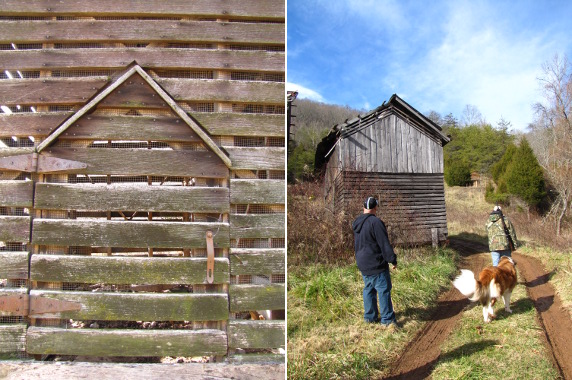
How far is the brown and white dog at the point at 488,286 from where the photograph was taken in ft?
15.6

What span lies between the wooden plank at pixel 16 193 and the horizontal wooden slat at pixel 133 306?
787 millimetres

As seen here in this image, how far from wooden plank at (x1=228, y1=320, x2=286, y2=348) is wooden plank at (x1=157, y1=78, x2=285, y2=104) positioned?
6.72ft

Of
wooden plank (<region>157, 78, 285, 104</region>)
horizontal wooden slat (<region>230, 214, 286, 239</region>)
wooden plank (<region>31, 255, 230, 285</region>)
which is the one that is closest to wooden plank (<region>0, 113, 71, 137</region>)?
wooden plank (<region>157, 78, 285, 104</region>)

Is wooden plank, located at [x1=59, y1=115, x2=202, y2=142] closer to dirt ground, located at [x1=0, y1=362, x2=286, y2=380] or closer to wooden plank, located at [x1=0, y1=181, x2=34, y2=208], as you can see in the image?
wooden plank, located at [x1=0, y1=181, x2=34, y2=208]

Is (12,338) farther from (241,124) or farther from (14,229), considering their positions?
(241,124)

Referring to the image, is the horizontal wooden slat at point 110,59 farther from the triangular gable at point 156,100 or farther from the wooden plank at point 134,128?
the wooden plank at point 134,128

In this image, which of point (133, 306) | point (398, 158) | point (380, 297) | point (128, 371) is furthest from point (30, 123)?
point (398, 158)

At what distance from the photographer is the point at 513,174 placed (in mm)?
11633

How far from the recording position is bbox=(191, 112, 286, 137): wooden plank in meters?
3.22

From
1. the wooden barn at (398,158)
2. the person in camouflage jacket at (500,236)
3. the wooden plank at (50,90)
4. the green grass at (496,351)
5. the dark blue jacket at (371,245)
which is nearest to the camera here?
the green grass at (496,351)

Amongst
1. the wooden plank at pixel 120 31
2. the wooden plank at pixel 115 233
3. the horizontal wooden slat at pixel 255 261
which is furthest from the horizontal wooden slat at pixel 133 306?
the wooden plank at pixel 120 31

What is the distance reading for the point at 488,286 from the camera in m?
5.00

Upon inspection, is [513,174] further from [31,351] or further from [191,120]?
[31,351]

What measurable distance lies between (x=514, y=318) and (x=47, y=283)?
5829mm
